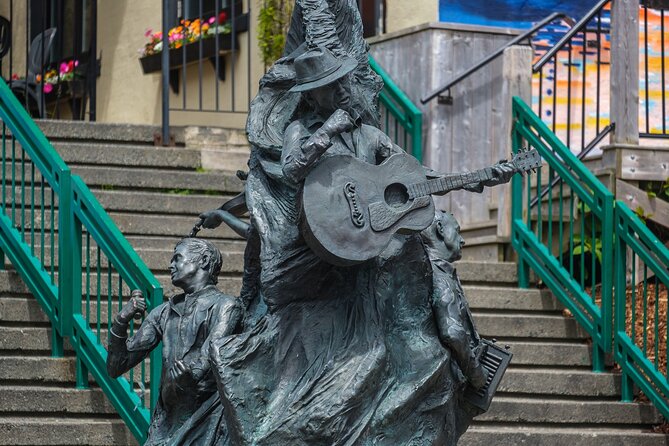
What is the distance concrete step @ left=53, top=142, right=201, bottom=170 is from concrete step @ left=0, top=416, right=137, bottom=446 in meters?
2.97

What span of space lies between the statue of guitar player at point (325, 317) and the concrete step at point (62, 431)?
283cm

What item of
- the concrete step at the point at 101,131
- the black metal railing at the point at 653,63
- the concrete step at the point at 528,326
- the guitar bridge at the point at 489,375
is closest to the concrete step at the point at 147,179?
the concrete step at the point at 101,131

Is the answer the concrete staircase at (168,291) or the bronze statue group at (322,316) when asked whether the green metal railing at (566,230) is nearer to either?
the concrete staircase at (168,291)

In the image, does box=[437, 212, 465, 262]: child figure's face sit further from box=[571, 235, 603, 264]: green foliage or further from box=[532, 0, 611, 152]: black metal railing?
box=[532, 0, 611, 152]: black metal railing

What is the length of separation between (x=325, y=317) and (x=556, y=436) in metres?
3.72

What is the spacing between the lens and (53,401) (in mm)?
10297

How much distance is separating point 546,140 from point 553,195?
76 centimetres

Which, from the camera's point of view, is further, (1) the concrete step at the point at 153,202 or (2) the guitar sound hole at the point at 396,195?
(1) the concrete step at the point at 153,202

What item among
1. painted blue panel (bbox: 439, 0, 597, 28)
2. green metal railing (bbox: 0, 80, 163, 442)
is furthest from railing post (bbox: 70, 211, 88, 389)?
painted blue panel (bbox: 439, 0, 597, 28)

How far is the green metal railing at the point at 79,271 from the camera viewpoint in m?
10.1

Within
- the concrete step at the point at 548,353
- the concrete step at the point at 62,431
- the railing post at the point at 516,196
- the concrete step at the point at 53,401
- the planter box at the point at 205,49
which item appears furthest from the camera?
the planter box at the point at 205,49

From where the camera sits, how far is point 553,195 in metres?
12.9

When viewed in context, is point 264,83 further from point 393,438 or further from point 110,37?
point 110,37

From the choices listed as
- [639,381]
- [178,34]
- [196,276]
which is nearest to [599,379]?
[639,381]
